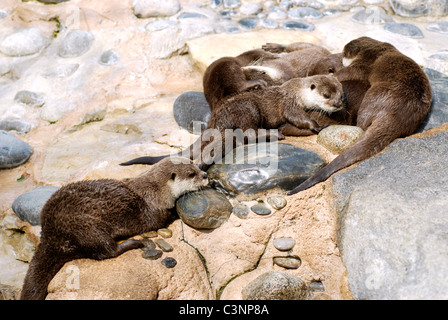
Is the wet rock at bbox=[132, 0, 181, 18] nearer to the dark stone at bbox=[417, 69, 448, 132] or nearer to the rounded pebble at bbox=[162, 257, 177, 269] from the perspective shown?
the dark stone at bbox=[417, 69, 448, 132]

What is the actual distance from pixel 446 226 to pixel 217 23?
4.33 metres

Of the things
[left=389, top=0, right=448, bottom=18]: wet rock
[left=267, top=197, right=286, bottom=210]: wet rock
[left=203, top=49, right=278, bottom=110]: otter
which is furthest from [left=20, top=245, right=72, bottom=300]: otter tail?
[left=389, top=0, right=448, bottom=18]: wet rock

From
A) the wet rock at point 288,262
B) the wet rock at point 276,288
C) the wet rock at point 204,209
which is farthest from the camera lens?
the wet rock at point 204,209

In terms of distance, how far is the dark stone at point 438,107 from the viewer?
329cm

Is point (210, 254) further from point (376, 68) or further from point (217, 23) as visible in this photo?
point (217, 23)

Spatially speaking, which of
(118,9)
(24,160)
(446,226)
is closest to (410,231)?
(446,226)

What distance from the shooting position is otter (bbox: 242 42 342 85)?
4.09 meters

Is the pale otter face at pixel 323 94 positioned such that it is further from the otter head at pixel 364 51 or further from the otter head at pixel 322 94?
the otter head at pixel 364 51

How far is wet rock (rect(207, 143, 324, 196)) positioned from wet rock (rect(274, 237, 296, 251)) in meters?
0.39

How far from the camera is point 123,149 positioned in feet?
13.1

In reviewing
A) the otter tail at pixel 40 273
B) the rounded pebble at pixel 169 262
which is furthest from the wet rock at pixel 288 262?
the otter tail at pixel 40 273

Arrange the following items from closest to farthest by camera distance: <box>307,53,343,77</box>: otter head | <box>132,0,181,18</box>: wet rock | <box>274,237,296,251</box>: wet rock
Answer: <box>274,237,296,251</box>: wet rock < <box>307,53,343,77</box>: otter head < <box>132,0,181,18</box>: wet rock

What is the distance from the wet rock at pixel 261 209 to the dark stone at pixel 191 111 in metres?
1.39

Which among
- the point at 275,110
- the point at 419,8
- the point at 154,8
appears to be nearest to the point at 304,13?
the point at 419,8
